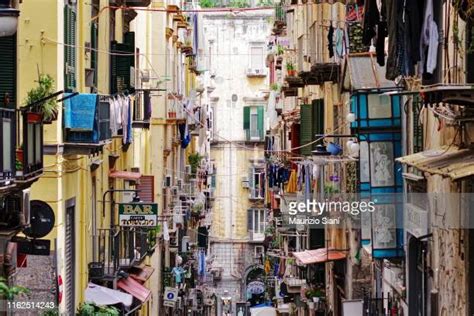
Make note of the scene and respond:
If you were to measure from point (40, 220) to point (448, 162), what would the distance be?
7.13m

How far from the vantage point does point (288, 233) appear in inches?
1705

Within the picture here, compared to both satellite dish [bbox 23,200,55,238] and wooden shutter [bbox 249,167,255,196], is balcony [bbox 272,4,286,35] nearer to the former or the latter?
wooden shutter [bbox 249,167,255,196]

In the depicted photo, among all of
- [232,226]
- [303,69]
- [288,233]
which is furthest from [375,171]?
[232,226]

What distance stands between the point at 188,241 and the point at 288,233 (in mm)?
12326

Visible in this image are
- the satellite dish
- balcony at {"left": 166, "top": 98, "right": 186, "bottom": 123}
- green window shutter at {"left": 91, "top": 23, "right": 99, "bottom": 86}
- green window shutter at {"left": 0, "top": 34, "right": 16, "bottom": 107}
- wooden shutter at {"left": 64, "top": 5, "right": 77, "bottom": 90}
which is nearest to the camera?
green window shutter at {"left": 0, "top": 34, "right": 16, "bottom": 107}

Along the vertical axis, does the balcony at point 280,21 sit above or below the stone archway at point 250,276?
above

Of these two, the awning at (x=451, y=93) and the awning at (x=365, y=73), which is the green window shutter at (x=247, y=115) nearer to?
the awning at (x=365, y=73)

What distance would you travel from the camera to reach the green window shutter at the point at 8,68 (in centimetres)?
1614

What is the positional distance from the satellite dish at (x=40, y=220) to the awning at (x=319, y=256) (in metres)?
12.3

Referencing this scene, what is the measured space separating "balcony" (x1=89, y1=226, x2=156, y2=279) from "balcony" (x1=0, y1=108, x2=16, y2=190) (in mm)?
10131

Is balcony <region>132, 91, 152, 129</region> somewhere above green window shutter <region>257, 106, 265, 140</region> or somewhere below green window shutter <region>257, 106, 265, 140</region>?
below

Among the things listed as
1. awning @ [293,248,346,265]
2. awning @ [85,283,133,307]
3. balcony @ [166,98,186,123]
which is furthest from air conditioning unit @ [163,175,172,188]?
awning @ [85,283,133,307]

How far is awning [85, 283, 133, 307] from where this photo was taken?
2323cm

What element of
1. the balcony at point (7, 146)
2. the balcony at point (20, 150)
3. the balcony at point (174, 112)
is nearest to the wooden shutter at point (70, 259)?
the balcony at point (20, 150)
